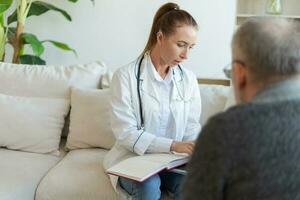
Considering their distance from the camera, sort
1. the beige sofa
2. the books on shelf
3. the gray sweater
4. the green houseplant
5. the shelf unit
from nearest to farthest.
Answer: the gray sweater < the books on shelf < the beige sofa < the green houseplant < the shelf unit

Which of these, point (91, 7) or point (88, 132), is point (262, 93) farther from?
point (91, 7)

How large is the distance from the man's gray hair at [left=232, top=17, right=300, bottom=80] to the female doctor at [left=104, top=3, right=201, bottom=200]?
93 cm

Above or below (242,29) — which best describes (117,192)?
below

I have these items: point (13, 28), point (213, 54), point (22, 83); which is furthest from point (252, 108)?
point (13, 28)

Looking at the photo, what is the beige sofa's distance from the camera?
198cm

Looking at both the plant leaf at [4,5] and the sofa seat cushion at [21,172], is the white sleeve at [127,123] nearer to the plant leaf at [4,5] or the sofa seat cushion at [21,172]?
the sofa seat cushion at [21,172]

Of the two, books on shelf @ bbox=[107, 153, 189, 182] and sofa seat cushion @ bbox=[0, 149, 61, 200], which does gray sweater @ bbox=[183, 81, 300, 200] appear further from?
sofa seat cushion @ bbox=[0, 149, 61, 200]

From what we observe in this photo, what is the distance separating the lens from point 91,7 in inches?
119

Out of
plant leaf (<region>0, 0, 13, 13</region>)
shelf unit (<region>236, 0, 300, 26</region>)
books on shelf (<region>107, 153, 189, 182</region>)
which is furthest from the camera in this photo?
shelf unit (<region>236, 0, 300, 26</region>)

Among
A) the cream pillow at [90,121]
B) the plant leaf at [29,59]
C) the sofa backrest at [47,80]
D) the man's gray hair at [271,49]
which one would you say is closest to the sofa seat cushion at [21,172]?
the cream pillow at [90,121]

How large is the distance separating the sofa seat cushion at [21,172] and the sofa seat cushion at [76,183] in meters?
0.05

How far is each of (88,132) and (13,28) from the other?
1.05 m

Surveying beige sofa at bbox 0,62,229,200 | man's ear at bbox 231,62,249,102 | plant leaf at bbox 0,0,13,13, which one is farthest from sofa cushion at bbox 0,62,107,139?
man's ear at bbox 231,62,249,102

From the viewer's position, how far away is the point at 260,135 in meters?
0.86
